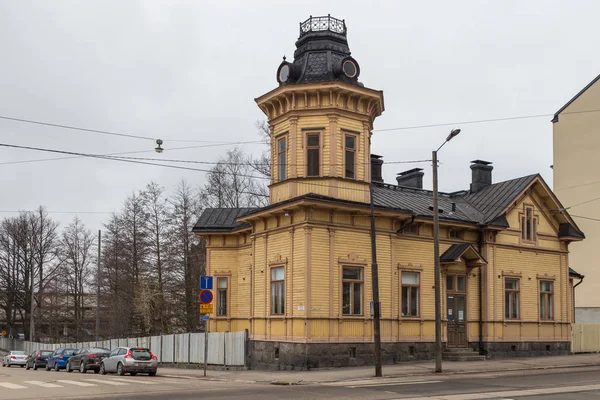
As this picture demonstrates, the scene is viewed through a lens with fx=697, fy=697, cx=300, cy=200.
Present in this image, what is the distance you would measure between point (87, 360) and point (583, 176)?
121ft

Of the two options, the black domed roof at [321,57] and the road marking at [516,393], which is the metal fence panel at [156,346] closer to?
the black domed roof at [321,57]

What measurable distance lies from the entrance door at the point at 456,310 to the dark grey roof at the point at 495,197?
3.12 meters

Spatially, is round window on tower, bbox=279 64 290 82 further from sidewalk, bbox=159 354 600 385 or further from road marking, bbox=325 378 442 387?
road marking, bbox=325 378 442 387

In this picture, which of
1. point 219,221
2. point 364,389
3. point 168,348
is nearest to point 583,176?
point 219,221

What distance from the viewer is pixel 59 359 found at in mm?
37219

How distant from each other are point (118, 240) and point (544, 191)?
34977 mm

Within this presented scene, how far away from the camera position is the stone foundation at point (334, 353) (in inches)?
1030

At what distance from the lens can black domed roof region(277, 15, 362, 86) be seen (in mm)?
28688

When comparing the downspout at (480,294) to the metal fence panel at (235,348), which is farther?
the downspout at (480,294)

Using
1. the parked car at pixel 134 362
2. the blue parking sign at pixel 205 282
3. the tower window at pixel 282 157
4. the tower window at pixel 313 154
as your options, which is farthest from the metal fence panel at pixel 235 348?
the tower window at pixel 313 154

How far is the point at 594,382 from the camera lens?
19828 mm

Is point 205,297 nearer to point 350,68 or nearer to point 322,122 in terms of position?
point 322,122

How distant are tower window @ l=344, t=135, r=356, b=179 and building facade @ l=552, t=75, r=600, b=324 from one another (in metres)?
27.6

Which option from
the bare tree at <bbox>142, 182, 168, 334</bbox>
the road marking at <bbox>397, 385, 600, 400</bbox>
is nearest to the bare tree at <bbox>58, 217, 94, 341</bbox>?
the bare tree at <bbox>142, 182, 168, 334</bbox>
